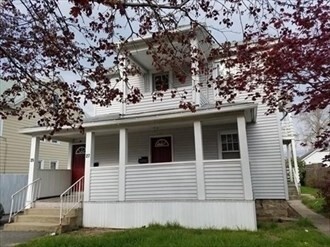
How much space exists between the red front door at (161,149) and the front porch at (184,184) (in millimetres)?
617

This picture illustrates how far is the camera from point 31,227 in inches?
423

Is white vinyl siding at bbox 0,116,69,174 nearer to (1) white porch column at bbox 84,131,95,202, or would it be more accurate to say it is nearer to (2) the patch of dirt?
(1) white porch column at bbox 84,131,95,202

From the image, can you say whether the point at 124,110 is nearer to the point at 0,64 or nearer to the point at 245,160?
the point at 245,160

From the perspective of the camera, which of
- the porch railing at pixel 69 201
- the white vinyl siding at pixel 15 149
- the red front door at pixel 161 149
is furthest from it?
the white vinyl siding at pixel 15 149

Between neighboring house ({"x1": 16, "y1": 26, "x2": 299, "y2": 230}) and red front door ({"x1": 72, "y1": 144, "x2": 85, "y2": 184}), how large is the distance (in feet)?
3.32

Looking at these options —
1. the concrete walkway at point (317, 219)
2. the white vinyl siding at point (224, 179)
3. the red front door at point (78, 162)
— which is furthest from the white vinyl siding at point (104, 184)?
the concrete walkway at point (317, 219)

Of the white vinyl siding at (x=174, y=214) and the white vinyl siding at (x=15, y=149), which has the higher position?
the white vinyl siding at (x=15, y=149)

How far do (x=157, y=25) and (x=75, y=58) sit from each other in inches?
70.7

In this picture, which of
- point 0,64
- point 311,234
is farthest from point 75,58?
point 311,234

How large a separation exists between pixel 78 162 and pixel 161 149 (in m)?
4.45

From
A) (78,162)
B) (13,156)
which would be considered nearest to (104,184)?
(78,162)

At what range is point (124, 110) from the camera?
1251cm

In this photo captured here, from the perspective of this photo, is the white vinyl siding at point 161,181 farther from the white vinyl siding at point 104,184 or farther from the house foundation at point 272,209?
the house foundation at point 272,209

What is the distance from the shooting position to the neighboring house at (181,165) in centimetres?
1016
